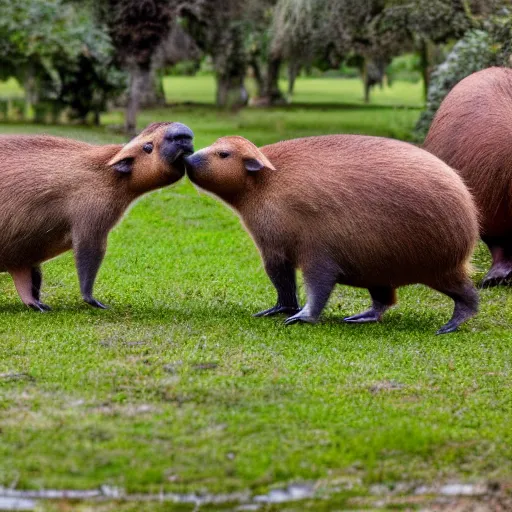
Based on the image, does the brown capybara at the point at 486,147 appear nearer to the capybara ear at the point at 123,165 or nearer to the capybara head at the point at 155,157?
the capybara head at the point at 155,157

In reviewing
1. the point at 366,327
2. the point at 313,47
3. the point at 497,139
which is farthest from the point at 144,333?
the point at 313,47

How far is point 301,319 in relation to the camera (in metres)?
6.80

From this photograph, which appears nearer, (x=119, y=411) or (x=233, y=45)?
(x=119, y=411)

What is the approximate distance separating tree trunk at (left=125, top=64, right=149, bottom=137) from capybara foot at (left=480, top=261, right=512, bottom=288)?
11089 millimetres

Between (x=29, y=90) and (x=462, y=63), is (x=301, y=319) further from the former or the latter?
(x=29, y=90)

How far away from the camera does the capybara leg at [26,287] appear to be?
731 centimetres

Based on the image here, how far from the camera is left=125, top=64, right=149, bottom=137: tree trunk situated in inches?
728

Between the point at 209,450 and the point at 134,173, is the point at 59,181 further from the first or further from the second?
the point at 209,450

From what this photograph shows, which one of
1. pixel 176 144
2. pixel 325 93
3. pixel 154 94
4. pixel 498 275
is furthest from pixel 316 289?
pixel 325 93

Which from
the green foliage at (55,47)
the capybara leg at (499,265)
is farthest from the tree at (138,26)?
the capybara leg at (499,265)

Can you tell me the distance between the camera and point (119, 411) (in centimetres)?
489

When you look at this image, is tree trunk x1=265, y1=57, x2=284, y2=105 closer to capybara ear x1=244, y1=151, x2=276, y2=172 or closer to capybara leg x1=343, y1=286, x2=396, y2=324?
capybara leg x1=343, y1=286, x2=396, y2=324

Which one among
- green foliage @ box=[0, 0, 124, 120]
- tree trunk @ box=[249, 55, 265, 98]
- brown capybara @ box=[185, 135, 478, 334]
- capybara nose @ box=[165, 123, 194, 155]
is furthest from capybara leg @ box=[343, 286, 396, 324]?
tree trunk @ box=[249, 55, 265, 98]

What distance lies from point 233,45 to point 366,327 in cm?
2004
